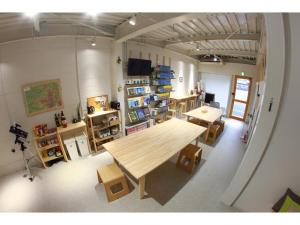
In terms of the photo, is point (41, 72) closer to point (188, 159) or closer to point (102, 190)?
point (102, 190)

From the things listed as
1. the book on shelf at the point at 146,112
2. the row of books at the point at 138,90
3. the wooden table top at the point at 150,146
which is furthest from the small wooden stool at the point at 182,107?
the wooden table top at the point at 150,146

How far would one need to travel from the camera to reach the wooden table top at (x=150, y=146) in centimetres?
280

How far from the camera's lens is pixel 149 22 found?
10.2 feet

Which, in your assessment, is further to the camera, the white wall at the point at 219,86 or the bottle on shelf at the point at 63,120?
the white wall at the point at 219,86

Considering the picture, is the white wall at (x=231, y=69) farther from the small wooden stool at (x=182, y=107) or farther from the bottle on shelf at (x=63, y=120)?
the bottle on shelf at (x=63, y=120)

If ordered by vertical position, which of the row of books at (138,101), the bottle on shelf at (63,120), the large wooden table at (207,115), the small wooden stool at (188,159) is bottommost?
the small wooden stool at (188,159)

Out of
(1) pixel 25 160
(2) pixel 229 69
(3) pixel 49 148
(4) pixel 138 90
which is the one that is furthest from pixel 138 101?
(2) pixel 229 69

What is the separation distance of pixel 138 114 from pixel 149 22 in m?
3.09

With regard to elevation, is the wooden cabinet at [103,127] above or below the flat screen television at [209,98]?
below

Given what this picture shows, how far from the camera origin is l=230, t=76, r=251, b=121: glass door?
741 cm

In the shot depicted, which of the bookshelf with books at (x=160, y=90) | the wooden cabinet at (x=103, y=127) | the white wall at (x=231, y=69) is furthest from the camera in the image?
the white wall at (x=231, y=69)

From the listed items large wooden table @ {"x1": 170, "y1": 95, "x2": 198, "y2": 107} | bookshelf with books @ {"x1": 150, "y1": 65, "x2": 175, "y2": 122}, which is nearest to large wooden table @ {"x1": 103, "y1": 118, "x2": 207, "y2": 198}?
bookshelf with books @ {"x1": 150, "y1": 65, "x2": 175, "y2": 122}

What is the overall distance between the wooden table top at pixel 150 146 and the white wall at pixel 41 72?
6.27 feet

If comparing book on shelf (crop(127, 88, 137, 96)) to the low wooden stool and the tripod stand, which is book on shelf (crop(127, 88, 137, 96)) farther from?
the tripod stand
